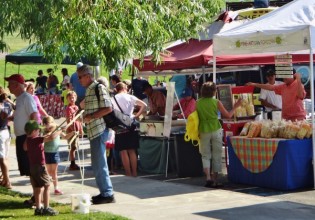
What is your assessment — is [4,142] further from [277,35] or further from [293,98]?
[293,98]

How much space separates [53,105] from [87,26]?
21.2 meters

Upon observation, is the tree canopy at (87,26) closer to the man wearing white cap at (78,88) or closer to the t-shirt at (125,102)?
the t-shirt at (125,102)

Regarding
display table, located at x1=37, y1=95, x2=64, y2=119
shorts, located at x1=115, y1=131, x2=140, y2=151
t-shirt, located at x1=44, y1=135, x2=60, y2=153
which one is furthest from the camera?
display table, located at x1=37, y1=95, x2=64, y2=119

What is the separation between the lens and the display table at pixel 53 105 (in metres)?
30.3

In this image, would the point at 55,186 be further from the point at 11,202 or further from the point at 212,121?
the point at 212,121

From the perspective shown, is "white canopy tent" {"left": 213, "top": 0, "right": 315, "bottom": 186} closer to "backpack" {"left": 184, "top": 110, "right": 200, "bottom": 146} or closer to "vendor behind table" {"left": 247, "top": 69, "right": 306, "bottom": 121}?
"vendor behind table" {"left": 247, "top": 69, "right": 306, "bottom": 121}

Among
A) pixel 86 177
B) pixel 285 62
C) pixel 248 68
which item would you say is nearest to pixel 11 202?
pixel 86 177

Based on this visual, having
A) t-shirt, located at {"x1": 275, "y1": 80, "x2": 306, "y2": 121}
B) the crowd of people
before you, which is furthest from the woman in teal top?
t-shirt, located at {"x1": 275, "y1": 80, "x2": 306, "y2": 121}

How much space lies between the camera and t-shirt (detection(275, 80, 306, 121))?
41.7 ft

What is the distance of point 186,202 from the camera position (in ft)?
34.4

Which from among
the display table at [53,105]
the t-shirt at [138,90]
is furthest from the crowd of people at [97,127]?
the display table at [53,105]

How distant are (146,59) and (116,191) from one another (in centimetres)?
479

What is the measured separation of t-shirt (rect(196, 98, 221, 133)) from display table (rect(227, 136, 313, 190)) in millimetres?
507

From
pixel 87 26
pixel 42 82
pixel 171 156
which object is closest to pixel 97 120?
pixel 87 26
